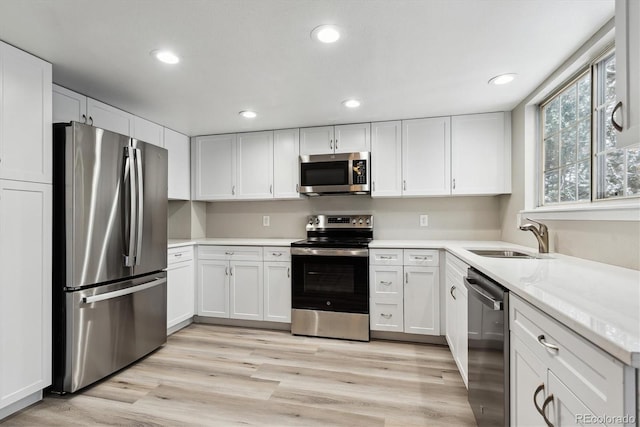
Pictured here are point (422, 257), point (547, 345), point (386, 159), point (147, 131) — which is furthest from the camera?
point (386, 159)

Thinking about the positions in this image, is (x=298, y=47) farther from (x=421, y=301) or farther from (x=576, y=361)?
(x=421, y=301)

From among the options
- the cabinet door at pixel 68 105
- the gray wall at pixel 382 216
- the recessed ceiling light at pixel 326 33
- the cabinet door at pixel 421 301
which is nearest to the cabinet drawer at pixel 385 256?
the cabinet door at pixel 421 301

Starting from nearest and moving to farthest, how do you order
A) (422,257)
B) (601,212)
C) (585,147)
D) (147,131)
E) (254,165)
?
1. (601,212)
2. (585,147)
3. (422,257)
4. (147,131)
5. (254,165)

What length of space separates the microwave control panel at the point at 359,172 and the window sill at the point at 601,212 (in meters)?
1.56

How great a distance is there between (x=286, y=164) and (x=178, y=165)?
4.16 feet

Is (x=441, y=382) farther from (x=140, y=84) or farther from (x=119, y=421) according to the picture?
(x=140, y=84)

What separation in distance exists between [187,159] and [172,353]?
87.0 inches

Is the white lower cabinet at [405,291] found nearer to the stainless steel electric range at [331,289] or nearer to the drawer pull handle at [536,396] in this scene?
the stainless steel electric range at [331,289]

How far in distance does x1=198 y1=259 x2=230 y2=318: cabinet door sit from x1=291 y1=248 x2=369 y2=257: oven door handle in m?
0.88

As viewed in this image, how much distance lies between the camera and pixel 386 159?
11.0 ft

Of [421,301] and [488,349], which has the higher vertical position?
[488,349]

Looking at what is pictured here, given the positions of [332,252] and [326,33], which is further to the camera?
[332,252]

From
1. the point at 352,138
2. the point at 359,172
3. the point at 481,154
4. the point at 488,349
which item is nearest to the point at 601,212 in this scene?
the point at 488,349

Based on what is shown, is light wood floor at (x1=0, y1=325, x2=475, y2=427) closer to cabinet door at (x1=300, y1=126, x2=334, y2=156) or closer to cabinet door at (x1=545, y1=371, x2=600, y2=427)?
cabinet door at (x1=545, y1=371, x2=600, y2=427)
